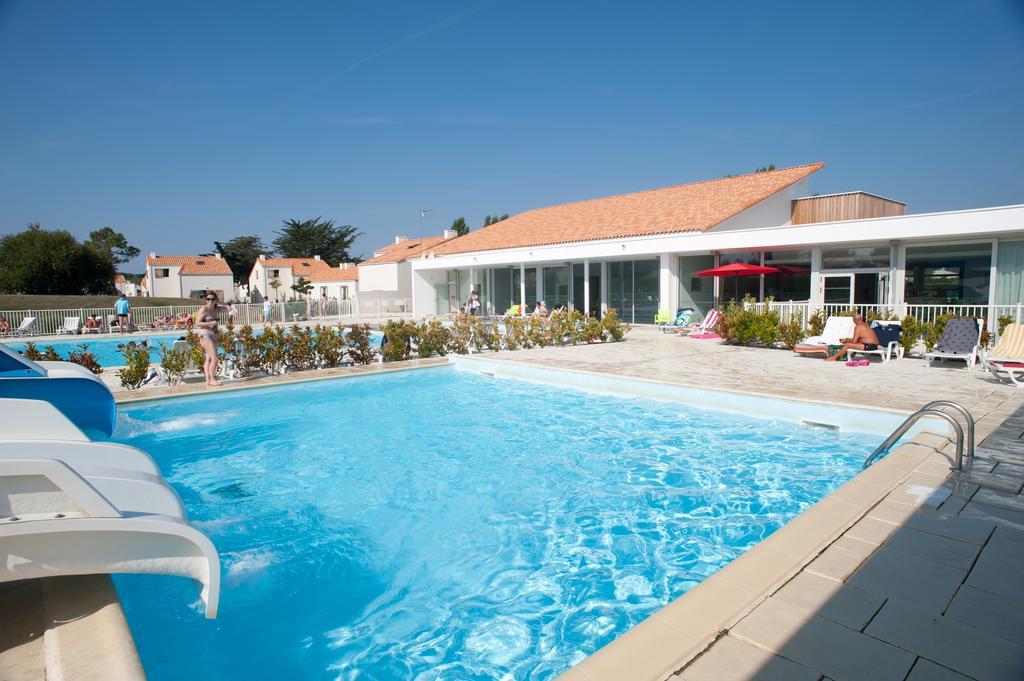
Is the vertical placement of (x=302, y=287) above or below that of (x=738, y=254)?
below

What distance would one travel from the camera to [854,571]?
2.99 metres

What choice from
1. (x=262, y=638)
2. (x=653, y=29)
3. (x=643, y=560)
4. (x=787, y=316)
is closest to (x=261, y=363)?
(x=262, y=638)

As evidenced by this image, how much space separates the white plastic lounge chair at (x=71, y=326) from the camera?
24.6m

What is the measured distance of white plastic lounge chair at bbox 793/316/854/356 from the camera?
12.1 meters

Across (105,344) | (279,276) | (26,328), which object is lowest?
(105,344)

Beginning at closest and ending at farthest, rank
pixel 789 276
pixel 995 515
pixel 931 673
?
pixel 931 673 < pixel 995 515 < pixel 789 276

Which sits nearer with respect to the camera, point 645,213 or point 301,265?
point 645,213

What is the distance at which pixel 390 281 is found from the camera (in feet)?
125

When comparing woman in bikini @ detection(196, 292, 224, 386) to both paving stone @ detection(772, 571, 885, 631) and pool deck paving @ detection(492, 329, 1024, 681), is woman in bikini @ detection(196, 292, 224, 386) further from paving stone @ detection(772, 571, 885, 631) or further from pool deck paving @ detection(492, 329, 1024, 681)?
paving stone @ detection(772, 571, 885, 631)

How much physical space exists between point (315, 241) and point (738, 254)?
67.8 metres

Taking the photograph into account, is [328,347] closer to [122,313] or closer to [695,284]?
[695,284]

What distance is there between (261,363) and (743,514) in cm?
970

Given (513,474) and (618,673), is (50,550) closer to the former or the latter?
(618,673)

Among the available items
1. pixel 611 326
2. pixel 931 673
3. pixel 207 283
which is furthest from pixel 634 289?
pixel 207 283
